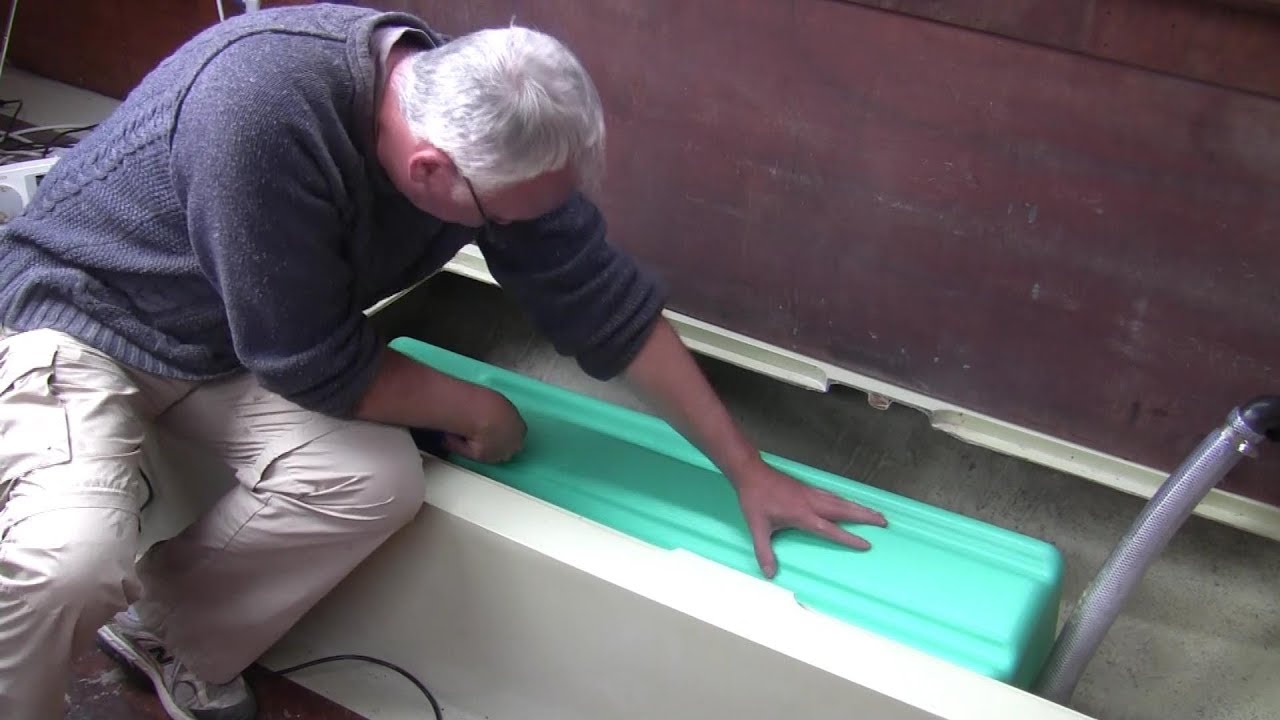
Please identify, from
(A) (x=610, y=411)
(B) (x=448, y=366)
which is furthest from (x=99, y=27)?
(A) (x=610, y=411)

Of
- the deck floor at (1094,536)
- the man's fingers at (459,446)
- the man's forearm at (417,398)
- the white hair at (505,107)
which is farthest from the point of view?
the deck floor at (1094,536)

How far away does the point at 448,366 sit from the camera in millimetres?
1410

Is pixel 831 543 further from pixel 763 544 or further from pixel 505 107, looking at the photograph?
pixel 505 107

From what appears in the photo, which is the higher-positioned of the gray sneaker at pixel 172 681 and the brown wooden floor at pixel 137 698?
the gray sneaker at pixel 172 681

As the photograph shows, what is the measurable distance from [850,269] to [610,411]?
37 centimetres

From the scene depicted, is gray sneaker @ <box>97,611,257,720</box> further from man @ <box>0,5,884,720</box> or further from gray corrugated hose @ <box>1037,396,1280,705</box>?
gray corrugated hose @ <box>1037,396,1280,705</box>

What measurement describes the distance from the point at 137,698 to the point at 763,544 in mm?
806

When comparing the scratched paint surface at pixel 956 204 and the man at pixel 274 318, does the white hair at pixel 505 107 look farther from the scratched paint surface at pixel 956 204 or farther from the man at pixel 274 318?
the scratched paint surface at pixel 956 204

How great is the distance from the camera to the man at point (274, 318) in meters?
0.95

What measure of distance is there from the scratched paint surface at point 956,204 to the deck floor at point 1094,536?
0.41 feet

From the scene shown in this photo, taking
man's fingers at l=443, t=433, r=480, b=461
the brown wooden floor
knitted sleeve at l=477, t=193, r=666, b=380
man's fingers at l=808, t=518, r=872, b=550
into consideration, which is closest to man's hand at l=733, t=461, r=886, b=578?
man's fingers at l=808, t=518, r=872, b=550

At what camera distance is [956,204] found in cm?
129

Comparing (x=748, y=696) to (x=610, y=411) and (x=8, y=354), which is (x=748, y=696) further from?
(x=8, y=354)

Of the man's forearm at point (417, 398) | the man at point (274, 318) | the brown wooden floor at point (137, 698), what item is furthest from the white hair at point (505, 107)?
the brown wooden floor at point (137, 698)
